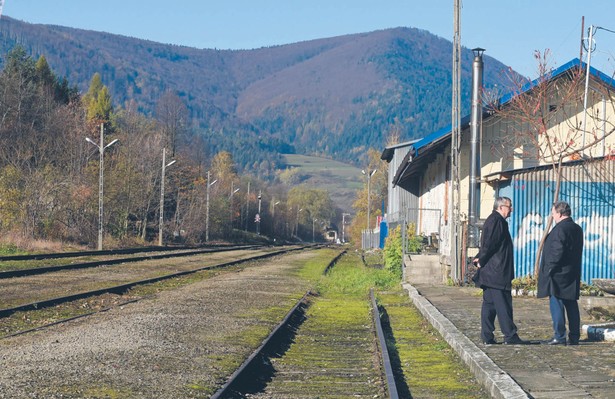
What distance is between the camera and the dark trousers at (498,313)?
38.8 ft

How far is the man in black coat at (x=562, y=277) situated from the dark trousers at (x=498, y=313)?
0.45 m

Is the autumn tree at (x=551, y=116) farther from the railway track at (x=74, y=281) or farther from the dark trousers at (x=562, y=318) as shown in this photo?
the dark trousers at (x=562, y=318)

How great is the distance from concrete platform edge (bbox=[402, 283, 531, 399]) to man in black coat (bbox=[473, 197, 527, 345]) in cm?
45

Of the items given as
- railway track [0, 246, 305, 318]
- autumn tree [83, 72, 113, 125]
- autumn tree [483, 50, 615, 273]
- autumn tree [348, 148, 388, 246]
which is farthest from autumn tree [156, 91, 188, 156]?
autumn tree [483, 50, 615, 273]

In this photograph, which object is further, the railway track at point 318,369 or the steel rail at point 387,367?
the railway track at point 318,369

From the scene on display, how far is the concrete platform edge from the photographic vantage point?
8.46 meters

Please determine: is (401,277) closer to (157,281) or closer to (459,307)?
(157,281)

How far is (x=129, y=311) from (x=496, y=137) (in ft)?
54.4

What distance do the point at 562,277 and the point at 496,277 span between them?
815 mm

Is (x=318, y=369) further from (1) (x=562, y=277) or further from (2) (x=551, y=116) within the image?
(2) (x=551, y=116)

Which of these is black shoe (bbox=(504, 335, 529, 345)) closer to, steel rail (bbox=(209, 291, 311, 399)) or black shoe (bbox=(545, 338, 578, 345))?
black shoe (bbox=(545, 338, 578, 345))

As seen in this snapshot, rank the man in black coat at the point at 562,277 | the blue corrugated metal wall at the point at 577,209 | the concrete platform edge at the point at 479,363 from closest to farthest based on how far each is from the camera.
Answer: the concrete platform edge at the point at 479,363, the man in black coat at the point at 562,277, the blue corrugated metal wall at the point at 577,209

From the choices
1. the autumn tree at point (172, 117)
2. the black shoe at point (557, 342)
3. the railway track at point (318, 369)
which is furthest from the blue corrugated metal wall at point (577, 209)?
the autumn tree at point (172, 117)

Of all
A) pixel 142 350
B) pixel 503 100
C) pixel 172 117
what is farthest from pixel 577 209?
pixel 172 117
